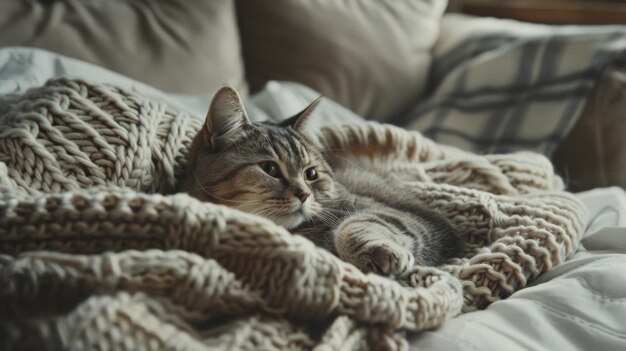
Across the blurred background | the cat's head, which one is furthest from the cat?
the blurred background

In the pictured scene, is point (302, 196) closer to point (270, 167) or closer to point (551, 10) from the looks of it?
point (270, 167)

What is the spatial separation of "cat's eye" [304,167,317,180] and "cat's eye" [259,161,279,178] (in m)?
0.08

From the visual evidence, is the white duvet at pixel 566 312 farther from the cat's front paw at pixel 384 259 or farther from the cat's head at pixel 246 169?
the cat's head at pixel 246 169

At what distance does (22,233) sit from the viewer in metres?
0.58

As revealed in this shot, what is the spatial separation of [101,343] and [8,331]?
0.11 m

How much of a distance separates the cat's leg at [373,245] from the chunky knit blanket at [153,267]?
0.04m

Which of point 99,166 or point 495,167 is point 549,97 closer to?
point 495,167

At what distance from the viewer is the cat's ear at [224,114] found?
2.89 ft

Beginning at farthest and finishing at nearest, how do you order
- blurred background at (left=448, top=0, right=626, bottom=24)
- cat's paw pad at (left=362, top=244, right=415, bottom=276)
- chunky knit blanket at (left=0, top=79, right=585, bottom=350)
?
blurred background at (left=448, top=0, right=626, bottom=24) → cat's paw pad at (left=362, top=244, right=415, bottom=276) → chunky knit blanket at (left=0, top=79, right=585, bottom=350)

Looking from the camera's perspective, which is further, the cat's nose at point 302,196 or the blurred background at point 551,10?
the blurred background at point 551,10

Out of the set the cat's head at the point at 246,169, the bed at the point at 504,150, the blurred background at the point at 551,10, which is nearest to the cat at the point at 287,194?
the cat's head at the point at 246,169

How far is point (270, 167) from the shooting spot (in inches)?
37.7

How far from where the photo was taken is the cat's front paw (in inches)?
29.3

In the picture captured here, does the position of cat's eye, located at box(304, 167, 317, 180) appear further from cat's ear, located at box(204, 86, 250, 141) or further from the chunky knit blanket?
the chunky knit blanket
